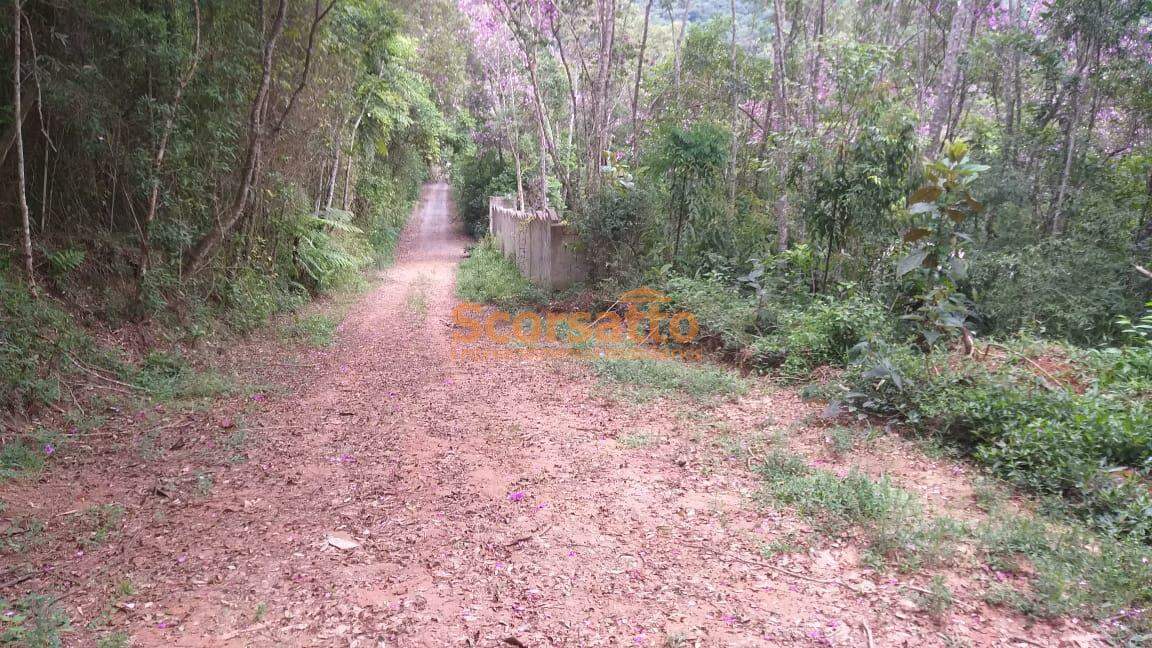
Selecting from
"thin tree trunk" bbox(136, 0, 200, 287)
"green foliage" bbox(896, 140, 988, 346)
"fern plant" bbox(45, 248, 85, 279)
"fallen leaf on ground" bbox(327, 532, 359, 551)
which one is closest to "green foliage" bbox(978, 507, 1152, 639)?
"green foliage" bbox(896, 140, 988, 346)

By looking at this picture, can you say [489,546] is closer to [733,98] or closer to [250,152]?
[250,152]

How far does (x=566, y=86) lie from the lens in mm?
20469

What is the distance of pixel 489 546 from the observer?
139 inches

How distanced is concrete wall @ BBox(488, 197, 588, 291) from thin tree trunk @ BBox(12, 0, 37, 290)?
24.2ft

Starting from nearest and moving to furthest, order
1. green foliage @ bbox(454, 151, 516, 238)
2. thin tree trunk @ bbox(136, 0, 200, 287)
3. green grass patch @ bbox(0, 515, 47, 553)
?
green grass patch @ bbox(0, 515, 47, 553) → thin tree trunk @ bbox(136, 0, 200, 287) → green foliage @ bbox(454, 151, 516, 238)

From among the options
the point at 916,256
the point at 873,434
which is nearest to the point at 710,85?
the point at 916,256

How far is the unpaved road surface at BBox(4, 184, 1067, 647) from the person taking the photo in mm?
2816

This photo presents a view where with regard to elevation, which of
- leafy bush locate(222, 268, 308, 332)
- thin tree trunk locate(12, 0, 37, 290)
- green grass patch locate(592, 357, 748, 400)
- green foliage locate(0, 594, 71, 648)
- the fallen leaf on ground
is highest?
thin tree trunk locate(12, 0, 37, 290)

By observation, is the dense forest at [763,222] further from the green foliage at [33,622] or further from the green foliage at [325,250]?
the green foliage at [33,622]

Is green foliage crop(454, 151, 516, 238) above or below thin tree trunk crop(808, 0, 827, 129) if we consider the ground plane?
below

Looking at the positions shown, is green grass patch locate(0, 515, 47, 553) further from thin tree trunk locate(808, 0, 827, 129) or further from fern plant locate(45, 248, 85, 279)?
thin tree trunk locate(808, 0, 827, 129)

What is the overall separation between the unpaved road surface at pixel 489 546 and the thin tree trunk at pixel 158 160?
2593 millimetres

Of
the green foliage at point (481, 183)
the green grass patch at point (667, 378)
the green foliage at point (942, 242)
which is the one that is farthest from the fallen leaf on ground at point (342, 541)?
the green foliage at point (481, 183)

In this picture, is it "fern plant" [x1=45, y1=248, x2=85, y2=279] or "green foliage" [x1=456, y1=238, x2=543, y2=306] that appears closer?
"fern plant" [x1=45, y1=248, x2=85, y2=279]
